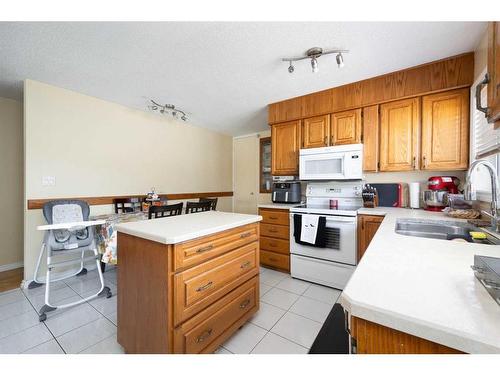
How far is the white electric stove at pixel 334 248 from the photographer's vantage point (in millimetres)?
2225

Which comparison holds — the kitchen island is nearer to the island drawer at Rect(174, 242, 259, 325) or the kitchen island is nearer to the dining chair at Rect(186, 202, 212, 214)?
the island drawer at Rect(174, 242, 259, 325)

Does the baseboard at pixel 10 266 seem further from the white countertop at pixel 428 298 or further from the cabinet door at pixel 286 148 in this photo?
the white countertop at pixel 428 298

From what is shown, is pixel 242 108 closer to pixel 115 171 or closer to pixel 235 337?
pixel 115 171

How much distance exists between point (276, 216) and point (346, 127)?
1.41 meters

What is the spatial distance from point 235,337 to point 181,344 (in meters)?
0.56

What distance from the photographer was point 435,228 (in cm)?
157

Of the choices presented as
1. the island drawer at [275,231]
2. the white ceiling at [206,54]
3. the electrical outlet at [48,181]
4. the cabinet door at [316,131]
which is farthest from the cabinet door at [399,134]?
the electrical outlet at [48,181]

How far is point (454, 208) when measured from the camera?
1870mm

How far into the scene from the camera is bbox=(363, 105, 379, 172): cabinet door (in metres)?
2.42

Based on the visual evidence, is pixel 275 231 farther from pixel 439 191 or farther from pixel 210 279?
pixel 439 191

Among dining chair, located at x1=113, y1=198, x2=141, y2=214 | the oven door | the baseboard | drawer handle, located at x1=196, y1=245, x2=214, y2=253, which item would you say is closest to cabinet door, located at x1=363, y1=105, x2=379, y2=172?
the oven door

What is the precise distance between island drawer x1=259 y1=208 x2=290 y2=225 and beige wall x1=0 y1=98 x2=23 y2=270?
337 centimetres

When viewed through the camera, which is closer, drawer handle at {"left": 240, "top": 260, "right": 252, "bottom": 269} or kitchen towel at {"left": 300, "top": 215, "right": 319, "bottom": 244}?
drawer handle at {"left": 240, "top": 260, "right": 252, "bottom": 269}
